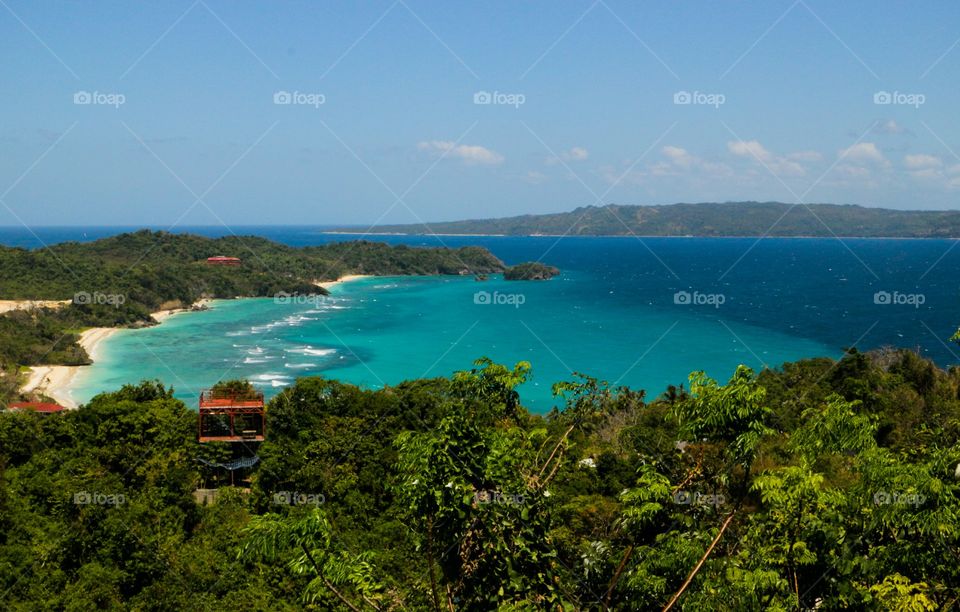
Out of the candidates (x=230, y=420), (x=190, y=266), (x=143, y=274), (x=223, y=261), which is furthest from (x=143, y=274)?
(x=230, y=420)

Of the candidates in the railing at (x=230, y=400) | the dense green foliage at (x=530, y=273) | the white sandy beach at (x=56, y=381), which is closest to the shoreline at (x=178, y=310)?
the white sandy beach at (x=56, y=381)

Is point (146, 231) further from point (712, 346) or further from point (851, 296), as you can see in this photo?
point (851, 296)

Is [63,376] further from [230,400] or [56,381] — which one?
[230,400]

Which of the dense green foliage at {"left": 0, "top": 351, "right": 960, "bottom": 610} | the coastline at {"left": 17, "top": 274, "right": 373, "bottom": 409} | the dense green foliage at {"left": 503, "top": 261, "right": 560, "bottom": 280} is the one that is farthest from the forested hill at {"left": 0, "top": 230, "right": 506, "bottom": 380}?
the dense green foliage at {"left": 0, "top": 351, "right": 960, "bottom": 610}

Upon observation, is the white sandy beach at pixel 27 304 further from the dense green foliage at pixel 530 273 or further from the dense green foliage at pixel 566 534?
the dense green foliage at pixel 530 273

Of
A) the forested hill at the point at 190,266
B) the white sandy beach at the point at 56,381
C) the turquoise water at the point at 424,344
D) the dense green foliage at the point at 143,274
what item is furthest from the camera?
the forested hill at the point at 190,266
